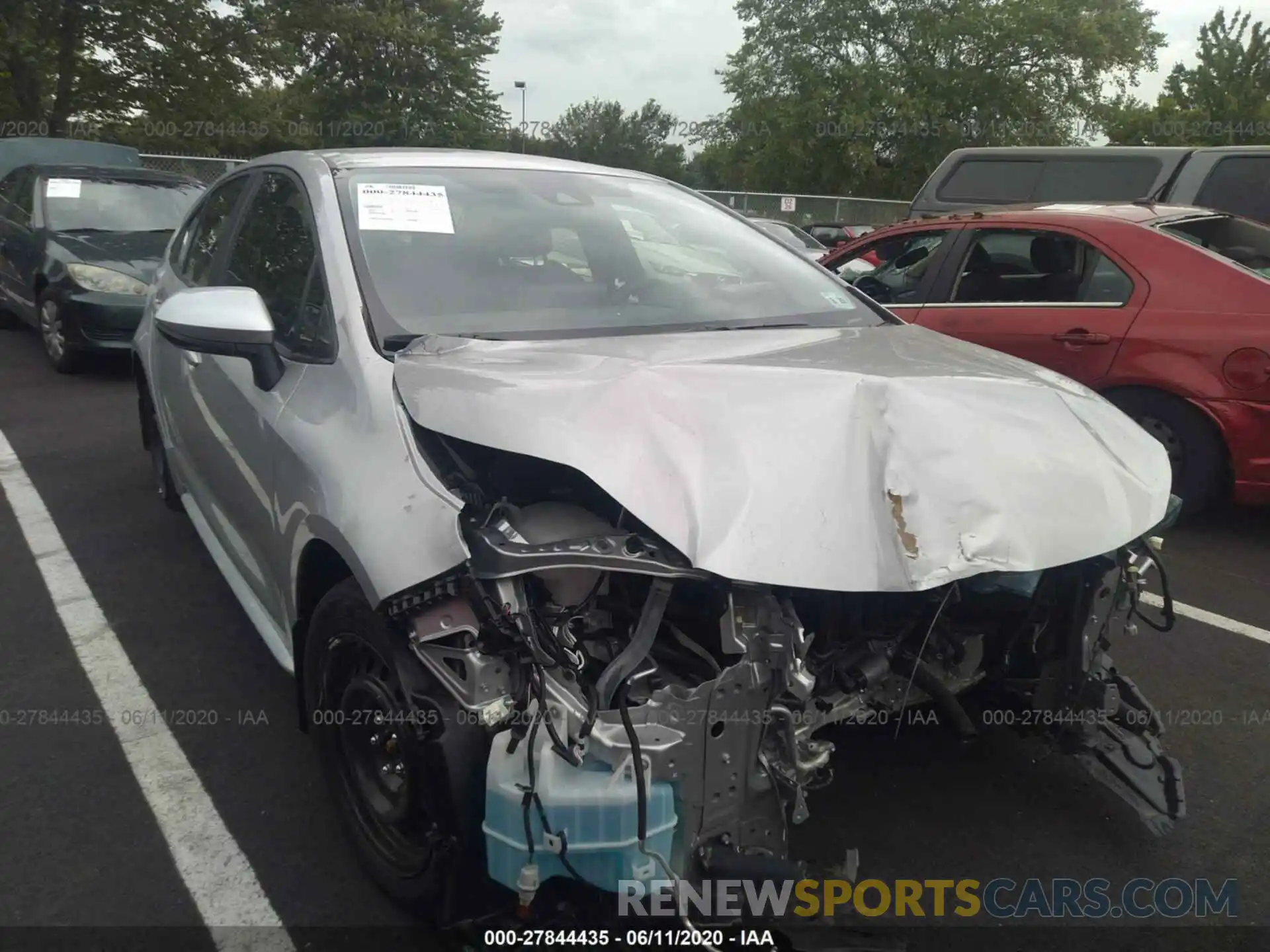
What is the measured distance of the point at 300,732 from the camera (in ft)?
9.94

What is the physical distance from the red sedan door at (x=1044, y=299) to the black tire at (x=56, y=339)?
21.3 feet

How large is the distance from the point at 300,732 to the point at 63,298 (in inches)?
241

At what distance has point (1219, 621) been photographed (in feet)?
13.0

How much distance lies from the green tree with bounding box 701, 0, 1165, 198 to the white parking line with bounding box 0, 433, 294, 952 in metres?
31.0

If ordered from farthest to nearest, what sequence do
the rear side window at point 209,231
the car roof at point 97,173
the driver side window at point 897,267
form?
the car roof at point 97,173
the driver side window at point 897,267
the rear side window at point 209,231

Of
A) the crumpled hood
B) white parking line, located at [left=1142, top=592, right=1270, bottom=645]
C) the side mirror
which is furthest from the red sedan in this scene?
the side mirror

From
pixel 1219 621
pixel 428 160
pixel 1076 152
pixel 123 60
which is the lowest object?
pixel 1219 621

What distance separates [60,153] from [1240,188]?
12.4 m

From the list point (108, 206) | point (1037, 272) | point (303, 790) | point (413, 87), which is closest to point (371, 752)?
point (303, 790)

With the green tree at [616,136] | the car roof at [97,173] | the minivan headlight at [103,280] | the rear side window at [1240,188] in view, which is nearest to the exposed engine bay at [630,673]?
the rear side window at [1240,188]

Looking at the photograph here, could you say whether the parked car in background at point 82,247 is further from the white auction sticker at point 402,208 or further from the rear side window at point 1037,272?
the rear side window at point 1037,272

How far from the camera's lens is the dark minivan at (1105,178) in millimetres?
7273

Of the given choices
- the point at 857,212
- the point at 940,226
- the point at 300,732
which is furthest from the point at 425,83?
the point at 300,732

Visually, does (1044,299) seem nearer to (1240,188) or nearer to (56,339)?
(1240,188)
